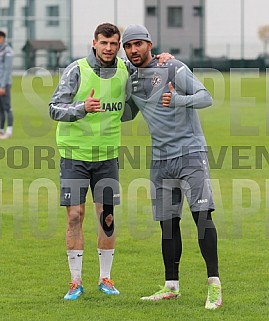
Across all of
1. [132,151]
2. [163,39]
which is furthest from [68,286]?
[163,39]

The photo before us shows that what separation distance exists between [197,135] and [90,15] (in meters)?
61.4

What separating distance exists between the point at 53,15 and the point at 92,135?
6528 centimetres

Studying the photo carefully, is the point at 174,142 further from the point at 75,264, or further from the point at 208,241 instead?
the point at 75,264

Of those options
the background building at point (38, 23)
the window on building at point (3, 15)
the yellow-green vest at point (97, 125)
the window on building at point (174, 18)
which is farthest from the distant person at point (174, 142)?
the window on building at point (174, 18)

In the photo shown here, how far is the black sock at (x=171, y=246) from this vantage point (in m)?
8.13

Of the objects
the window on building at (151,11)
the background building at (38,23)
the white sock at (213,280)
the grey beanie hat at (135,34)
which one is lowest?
the white sock at (213,280)

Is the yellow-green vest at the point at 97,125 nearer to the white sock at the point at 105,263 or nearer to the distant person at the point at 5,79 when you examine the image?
the white sock at the point at 105,263

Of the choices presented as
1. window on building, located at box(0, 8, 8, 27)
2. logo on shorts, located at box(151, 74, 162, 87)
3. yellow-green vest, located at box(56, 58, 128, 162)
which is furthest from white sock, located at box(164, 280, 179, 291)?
window on building, located at box(0, 8, 8, 27)

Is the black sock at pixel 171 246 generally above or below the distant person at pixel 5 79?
below

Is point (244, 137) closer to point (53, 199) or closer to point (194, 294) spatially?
point (53, 199)

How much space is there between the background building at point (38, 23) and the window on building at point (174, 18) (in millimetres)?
9518

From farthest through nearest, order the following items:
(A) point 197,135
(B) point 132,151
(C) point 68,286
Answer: (B) point 132,151 < (C) point 68,286 < (A) point 197,135

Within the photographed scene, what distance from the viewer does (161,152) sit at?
313 inches

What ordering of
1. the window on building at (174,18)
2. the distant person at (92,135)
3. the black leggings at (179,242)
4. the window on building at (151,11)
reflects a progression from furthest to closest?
the window on building at (174,18) → the window on building at (151,11) → the distant person at (92,135) → the black leggings at (179,242)
